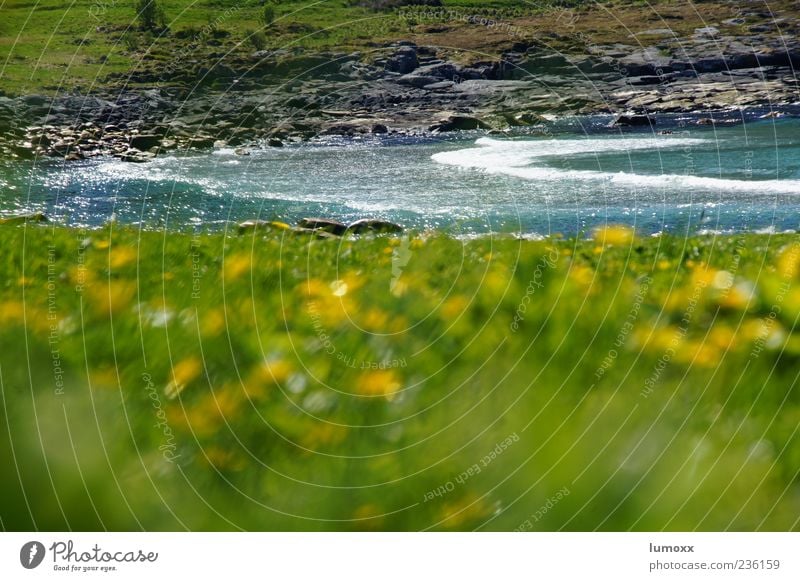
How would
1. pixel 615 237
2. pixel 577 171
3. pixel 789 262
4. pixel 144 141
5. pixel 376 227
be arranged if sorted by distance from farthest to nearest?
pixel 144 141
pixel 577 171
pixel 376 227
pixel 615 237
pixel 789 262

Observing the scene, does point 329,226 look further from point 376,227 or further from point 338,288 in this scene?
point 338,288

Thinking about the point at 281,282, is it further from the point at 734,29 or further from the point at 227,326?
the point at 734,29

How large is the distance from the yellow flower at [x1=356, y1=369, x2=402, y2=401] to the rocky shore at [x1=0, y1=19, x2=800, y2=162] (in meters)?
31.9

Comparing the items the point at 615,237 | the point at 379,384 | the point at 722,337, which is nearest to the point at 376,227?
the point at 615,237

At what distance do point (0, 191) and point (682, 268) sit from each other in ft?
86.4

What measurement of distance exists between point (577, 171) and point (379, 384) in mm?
27522

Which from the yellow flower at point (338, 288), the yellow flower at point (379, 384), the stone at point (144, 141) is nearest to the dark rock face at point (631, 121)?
the stone at point (144, 141)

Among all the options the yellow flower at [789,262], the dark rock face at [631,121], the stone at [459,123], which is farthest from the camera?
the dark rock face at [631,121]

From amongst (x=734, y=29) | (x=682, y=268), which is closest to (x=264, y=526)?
(x=682, y=268)

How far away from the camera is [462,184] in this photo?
27.5m

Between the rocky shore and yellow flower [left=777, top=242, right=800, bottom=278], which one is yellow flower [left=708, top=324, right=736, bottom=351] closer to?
yellow flower [left=777, top=242, right=800, bottom=278]

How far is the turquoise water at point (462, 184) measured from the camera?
2123 centimetres

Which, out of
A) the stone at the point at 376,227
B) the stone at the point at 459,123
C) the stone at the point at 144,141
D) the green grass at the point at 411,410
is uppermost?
the green grass at the point at 411,410

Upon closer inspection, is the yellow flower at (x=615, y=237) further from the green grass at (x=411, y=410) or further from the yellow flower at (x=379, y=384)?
the yellow flower at (x=379, y=384)
